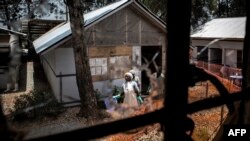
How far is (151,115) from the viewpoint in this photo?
1.06 metres

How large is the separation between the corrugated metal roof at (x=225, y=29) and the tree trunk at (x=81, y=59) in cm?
1054

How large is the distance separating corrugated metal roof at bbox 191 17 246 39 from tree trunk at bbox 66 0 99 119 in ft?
34.6

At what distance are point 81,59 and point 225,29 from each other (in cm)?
1310

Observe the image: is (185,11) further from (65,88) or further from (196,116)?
(65,88)

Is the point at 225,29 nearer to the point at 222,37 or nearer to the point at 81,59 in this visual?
the point at 222,37

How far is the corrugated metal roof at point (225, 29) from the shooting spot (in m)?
17.5

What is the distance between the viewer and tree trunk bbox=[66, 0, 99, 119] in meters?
9.23

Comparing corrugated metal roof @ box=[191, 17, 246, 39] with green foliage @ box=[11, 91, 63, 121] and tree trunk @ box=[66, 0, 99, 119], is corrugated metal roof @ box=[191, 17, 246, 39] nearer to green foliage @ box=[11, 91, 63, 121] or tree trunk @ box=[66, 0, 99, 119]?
tree trunk @ box=[66, 0, 99, 119]

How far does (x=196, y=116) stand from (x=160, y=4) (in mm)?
16183

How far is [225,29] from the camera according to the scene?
753 inches

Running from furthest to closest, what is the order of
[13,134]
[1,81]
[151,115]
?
[1,81] → [151,115] → [13,134]

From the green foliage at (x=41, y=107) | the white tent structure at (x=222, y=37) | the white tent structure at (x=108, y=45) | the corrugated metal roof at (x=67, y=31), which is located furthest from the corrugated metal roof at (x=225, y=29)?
the green foliage at (x=41, y=107)

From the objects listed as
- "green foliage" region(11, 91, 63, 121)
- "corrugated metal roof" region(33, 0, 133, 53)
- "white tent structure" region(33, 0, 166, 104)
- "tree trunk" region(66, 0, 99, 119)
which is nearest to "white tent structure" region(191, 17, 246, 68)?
"white tent structure" region(33, 0, 166, 104)

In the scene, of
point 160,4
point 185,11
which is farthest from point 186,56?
point 160,4
